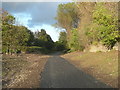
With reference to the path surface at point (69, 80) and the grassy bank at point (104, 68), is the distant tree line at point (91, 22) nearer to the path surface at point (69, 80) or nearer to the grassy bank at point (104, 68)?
the grassy bank at point (104, 68)

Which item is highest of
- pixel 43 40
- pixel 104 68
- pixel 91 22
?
pixel 91 22

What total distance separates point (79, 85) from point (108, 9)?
6.85m

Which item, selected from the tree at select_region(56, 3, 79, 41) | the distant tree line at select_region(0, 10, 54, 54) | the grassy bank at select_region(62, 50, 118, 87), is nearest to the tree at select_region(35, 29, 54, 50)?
the distant tree line at select_region(0, 10, 54, 54)

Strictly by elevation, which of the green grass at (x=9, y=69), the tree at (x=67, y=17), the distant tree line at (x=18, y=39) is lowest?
the green grass at (x=9, y=69)

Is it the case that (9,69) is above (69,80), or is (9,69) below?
below

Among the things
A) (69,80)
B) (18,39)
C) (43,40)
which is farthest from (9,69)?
(43,40)

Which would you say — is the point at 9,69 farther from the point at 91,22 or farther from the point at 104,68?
the point at 91,22

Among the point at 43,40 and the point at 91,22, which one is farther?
the point at 43,40

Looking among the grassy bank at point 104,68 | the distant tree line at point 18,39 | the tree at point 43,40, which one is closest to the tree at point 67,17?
the distant tree line at point 18,39

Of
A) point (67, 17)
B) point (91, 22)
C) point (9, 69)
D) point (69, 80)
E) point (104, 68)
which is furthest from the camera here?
point (67, 17)

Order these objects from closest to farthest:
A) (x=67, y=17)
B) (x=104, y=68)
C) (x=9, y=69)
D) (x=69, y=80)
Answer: (x=69, y=80)
(x=104, y=68)
(x=9, y=69)
(x=67, y=17)

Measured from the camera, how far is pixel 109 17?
41.5ft

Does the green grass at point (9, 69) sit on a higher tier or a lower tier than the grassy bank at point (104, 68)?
lower

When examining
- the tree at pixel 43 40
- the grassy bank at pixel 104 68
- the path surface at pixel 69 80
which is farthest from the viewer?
the tree at pixel 43 40
